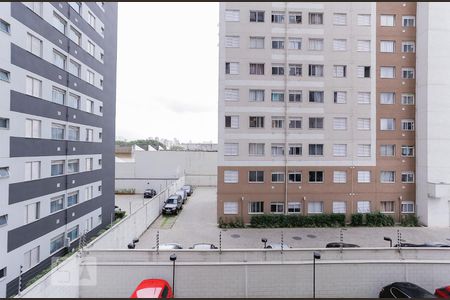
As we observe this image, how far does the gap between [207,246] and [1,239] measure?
9507mm

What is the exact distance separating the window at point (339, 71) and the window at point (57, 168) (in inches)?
875

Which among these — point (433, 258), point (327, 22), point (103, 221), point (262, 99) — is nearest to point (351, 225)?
point (433, 258)

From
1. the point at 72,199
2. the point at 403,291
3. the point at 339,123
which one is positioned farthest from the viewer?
the point at 339,123

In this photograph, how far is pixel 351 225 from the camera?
20.4 m

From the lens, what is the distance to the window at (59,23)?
50.5 feet

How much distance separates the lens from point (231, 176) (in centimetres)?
2089

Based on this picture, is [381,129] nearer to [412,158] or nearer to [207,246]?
[412,158]

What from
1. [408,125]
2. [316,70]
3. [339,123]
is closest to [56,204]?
[316,70]

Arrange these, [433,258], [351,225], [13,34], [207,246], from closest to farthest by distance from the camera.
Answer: [433,258] < [13,34] < [207,246] < [351,225]

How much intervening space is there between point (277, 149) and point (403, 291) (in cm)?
1313

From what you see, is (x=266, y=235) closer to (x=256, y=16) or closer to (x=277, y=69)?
(x=277, y=69)

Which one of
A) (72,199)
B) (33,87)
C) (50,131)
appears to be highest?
(33,87)

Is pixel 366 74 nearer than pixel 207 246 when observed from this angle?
No

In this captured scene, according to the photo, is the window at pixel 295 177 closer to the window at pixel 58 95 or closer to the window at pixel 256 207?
the window at pixel 256 207
